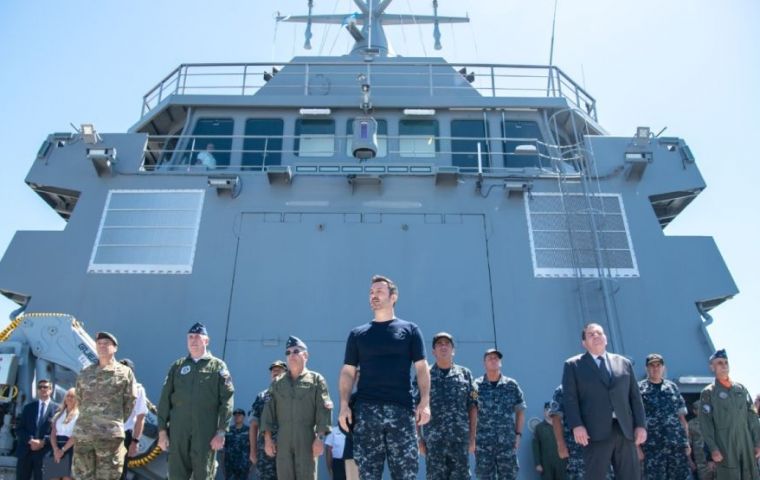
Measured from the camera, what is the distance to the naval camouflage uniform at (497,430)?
17.4 feet

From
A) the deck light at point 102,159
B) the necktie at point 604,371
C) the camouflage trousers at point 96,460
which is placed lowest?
the camouflage trousers at point 96,460

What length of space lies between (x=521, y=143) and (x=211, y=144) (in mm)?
4897

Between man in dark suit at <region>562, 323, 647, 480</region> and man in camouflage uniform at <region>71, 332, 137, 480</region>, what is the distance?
3.32 metres

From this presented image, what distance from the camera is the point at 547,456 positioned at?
661cm

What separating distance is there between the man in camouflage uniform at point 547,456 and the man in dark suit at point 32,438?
477cm

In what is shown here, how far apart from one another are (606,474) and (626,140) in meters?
5.87

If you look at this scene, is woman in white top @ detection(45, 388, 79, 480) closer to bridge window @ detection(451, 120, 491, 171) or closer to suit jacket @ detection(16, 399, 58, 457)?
suit jacket @ detection(16, 399, 58, 457)

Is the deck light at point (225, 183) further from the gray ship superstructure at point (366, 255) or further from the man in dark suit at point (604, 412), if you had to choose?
the man in dark suit at point (604, 412)

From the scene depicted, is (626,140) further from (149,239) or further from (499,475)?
(149,239)

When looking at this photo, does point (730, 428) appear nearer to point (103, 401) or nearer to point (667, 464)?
point (667, 464)

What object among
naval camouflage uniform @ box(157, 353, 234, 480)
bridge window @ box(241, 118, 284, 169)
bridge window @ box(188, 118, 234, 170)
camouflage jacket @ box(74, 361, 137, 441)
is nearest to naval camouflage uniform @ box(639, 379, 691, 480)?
naval camouflage uniform @ box(157, 353, 234, 480)

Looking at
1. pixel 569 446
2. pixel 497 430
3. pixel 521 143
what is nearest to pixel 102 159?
pixel 521 143

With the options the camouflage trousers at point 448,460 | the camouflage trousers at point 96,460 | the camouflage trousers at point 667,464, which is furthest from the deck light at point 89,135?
the camouflage trousers at point 667,464

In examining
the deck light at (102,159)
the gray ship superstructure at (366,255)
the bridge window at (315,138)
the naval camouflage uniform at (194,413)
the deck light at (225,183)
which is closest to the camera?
the naval camouflage uniform at (194,413)
